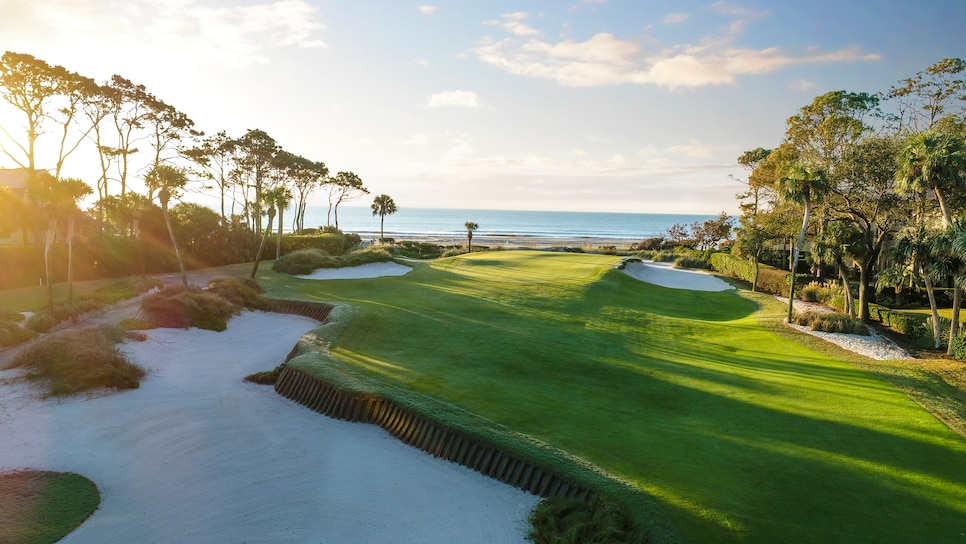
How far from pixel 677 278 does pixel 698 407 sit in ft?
97.4

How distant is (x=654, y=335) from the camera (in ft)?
65.8

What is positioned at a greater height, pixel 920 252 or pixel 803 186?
pixel 803 186

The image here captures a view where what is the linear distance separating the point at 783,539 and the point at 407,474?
582cm

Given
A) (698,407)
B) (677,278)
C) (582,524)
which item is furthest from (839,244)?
(582,524)

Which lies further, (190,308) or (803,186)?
(803,186)

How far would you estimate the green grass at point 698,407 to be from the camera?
7570 mm

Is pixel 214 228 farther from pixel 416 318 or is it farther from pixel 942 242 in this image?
pixel 942 242

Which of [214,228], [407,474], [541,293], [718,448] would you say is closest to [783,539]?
[718,448]

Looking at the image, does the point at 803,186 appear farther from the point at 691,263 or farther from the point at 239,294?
the point at 691,263

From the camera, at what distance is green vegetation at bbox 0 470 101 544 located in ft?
23.6

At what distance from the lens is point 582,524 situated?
709 centimetres

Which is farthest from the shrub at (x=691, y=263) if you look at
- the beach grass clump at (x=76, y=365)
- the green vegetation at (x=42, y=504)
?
the green vegetation at (x=42, y=504)

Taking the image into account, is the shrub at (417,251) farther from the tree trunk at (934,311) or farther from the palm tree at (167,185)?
the tree trunk at (934,311)

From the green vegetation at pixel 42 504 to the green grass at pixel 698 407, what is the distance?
5920 mm
